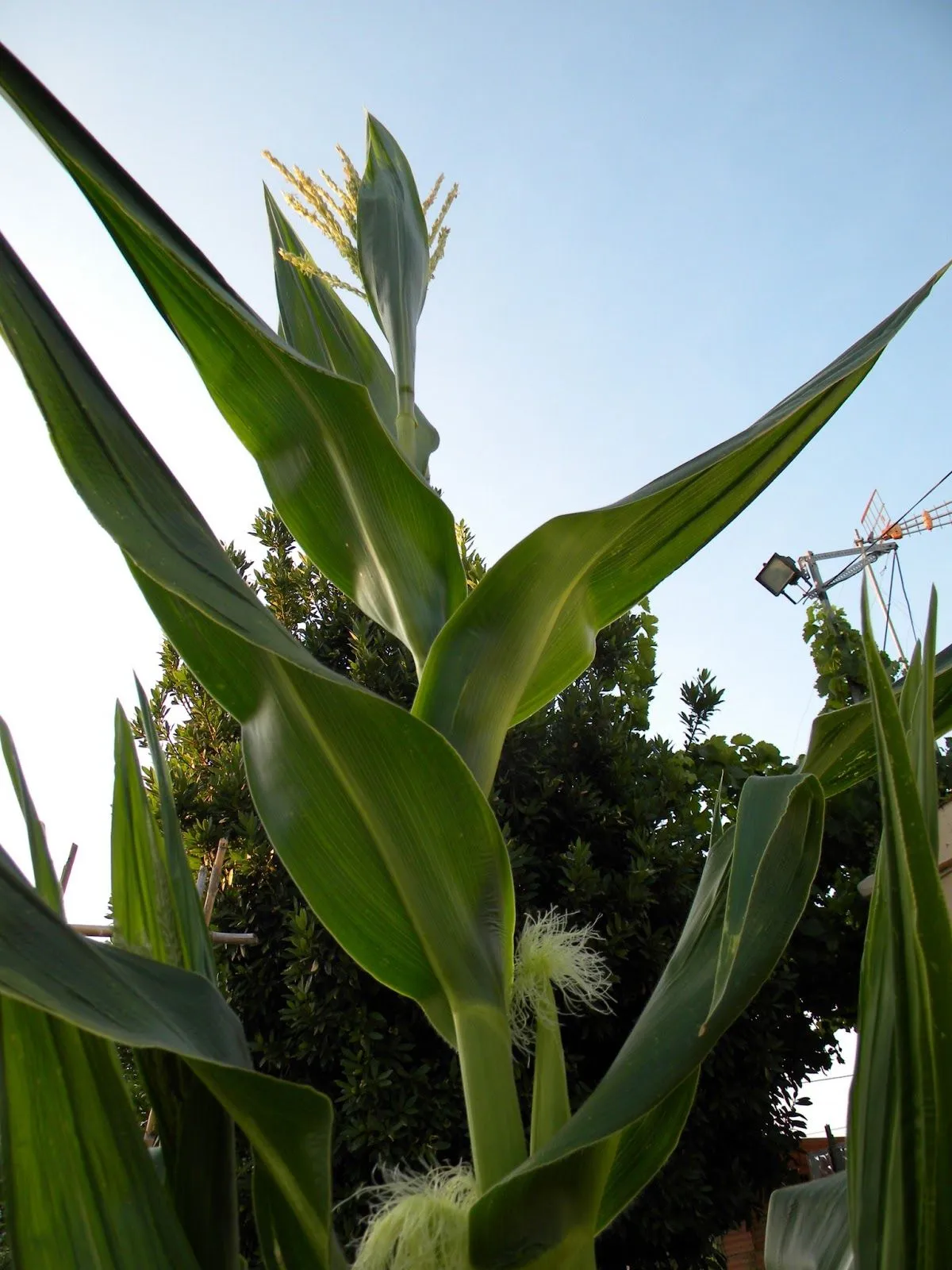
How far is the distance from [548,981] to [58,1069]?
432mm

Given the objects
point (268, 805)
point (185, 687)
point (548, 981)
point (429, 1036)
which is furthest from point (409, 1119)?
point (268, 805)

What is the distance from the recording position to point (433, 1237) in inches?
24.8

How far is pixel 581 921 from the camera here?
338 cm

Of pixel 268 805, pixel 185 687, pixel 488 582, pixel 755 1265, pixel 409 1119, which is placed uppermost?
pixel 185 687

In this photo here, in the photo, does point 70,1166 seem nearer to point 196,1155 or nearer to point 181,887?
point 196,1155

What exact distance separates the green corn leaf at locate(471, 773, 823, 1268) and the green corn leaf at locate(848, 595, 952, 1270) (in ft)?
0.30

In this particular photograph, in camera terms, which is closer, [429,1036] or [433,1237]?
[433,1237]

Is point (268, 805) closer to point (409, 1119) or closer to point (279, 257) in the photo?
point (279, 257)

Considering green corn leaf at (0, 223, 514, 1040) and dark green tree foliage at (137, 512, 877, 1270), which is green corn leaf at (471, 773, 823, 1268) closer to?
green corn leaf at (0, 223, 514, 1040)

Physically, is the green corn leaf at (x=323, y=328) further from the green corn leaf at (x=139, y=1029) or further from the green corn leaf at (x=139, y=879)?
the green corn leaf at (x=139, y=1029)

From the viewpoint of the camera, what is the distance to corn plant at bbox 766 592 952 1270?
47 centimetres

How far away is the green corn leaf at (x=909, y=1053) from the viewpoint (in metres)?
0.47

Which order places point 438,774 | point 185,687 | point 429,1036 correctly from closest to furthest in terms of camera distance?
point 438,774 < point 429,1036 < point 185,687

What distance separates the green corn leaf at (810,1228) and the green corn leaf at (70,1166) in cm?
47
